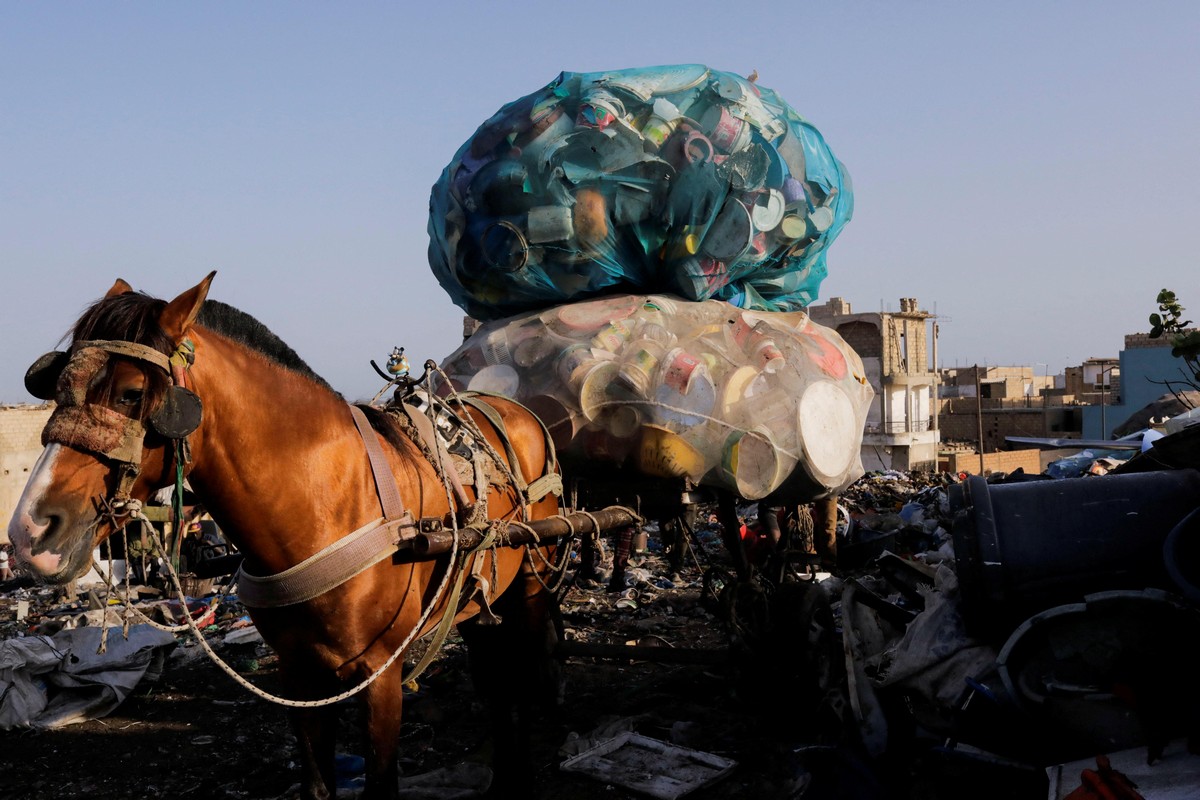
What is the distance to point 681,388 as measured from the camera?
4.17 m

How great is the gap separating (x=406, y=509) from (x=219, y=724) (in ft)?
10.5

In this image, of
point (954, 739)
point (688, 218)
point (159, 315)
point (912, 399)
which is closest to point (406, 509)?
point (159, 315)

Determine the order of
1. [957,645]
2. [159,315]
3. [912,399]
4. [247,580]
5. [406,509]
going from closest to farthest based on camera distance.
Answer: [159,315] → [247,580] → [406,509] → [957,645] → [912,399]

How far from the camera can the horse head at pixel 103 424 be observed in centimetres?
210

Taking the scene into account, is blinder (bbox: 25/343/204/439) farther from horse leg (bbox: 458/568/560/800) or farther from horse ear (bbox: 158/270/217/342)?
horse leg (bbox: 458/568/560/800)

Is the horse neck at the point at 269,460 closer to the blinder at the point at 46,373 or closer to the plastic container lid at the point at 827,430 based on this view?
the blinder at the point at 46,373

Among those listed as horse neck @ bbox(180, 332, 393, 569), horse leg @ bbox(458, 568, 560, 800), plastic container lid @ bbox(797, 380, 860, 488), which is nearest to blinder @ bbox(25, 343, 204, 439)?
horse neck @ bbox(180, 332, 393, 569)

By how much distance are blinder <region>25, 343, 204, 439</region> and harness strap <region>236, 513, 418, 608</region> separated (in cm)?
56

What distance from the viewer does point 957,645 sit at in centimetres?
342

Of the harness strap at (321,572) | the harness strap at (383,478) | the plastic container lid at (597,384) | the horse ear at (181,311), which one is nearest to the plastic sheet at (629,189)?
the plastic container lid at (597,384)

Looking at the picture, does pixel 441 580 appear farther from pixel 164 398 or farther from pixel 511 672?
pixel 164 398

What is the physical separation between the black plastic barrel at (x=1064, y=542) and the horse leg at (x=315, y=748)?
2221 mm

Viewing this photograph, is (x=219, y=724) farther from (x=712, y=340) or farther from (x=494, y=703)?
(x=712, y=340)

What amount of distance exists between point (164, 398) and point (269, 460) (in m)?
0.41
